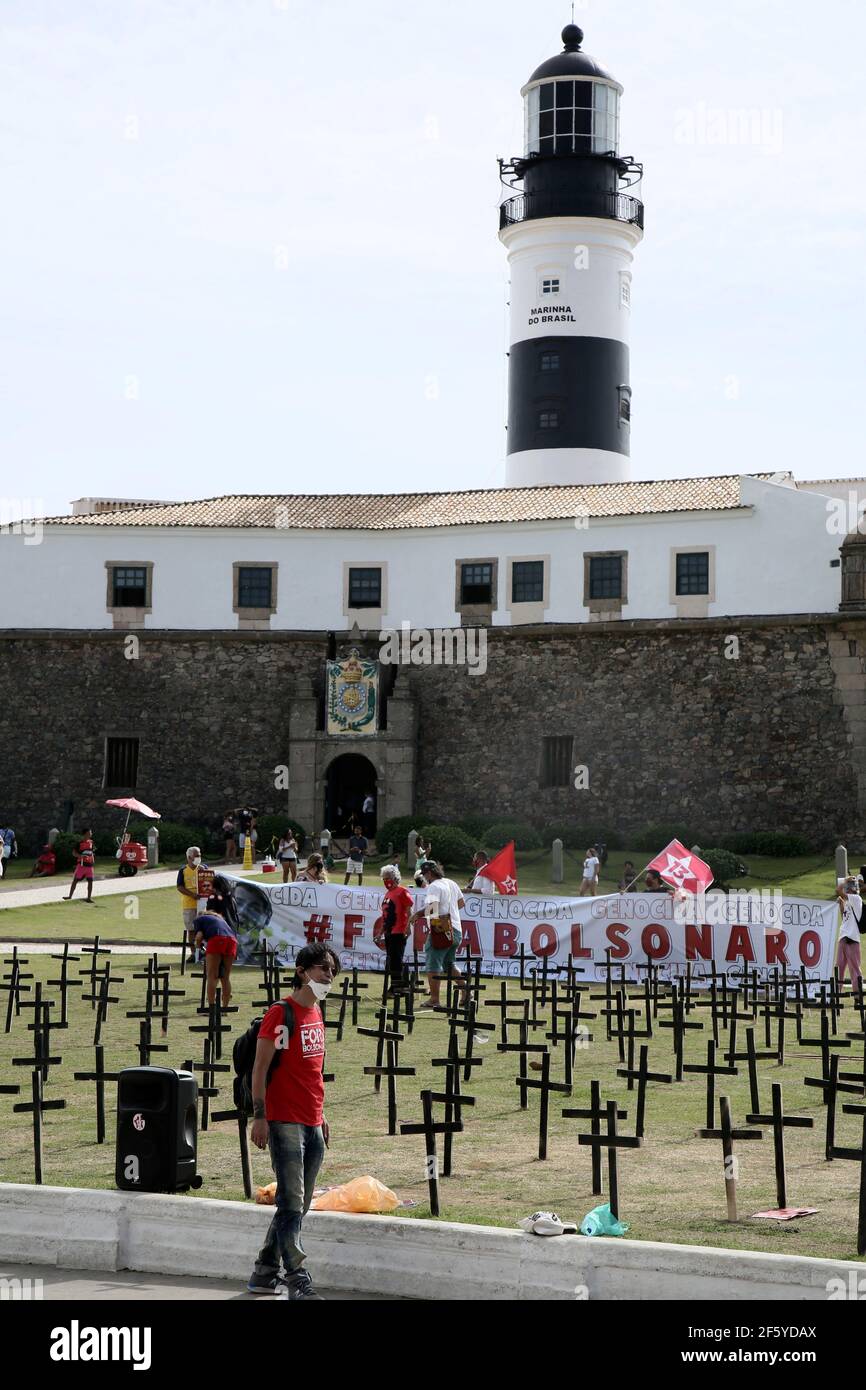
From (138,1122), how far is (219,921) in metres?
9.38

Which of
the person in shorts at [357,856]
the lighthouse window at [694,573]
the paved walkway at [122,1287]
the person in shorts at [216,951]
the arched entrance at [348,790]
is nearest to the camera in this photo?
the paved walkway at [122,1287]

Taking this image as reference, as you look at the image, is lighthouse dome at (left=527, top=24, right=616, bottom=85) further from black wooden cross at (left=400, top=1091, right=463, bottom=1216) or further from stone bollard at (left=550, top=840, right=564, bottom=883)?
black wooden cross at (left=400, top=1091, right=463, bottom=1216)

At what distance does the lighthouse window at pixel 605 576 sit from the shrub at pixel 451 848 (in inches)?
321

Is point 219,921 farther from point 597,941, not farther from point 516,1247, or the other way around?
point 516,1247

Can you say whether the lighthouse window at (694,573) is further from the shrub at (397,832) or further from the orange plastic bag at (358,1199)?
the orange plastic bag at (358,1199)

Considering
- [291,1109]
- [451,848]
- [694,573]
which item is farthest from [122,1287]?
[694,573]

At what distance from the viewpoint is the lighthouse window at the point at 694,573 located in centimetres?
4069

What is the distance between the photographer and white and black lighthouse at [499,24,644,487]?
158 feet

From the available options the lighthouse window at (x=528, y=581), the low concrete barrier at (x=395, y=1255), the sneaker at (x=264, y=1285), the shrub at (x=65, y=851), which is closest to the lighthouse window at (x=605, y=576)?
the lighthouse window at (x=528, y=581)

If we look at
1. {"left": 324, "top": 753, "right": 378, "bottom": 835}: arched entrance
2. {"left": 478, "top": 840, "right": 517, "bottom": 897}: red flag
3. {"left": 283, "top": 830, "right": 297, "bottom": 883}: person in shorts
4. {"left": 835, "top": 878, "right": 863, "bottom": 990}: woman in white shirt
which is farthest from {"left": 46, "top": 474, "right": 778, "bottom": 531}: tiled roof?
{"left": 835, "top": 878, "right": 863, "bottom": 990}: woman in white shirt

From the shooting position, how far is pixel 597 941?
21391mm

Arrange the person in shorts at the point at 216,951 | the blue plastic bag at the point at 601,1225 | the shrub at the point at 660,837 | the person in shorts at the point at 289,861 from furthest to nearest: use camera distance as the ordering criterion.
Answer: the shrub at the point at 660,837
the person in shorts at the point at 289,861
the person in shorts at the point at 216,951
the blue plastic bag at the point at 601,1225
